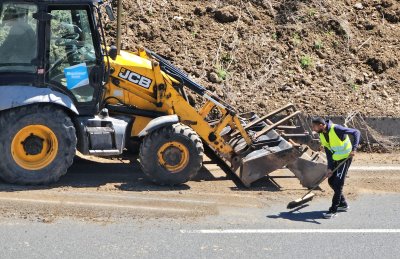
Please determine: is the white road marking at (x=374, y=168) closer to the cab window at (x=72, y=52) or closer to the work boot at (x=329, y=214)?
the work boot at (x=329, y=214)

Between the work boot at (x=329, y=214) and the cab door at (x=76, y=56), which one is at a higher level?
the cab door at (x=76, y=56)

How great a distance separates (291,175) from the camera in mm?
11375

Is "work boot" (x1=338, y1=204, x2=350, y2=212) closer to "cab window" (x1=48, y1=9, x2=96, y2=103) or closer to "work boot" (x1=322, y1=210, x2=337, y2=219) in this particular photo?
"work boot" (x1=322, y1=210, x2=337, y2=219)

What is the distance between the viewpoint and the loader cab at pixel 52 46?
977cm

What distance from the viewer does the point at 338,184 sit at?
9.64 metres

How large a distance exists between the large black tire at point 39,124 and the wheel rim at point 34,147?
0.11 feet

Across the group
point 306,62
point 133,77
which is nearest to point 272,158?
point 133,77

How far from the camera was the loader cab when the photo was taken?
977cm

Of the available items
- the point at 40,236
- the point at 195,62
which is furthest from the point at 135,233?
the point at 195,62

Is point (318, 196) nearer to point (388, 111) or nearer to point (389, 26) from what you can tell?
point (388, 111)

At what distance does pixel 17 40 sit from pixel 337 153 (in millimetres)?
4440

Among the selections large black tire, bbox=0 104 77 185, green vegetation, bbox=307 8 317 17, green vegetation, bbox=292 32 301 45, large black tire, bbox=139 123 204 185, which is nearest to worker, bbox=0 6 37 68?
large black tire, bbox=0 104 77 185

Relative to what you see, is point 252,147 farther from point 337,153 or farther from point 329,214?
point 329,214

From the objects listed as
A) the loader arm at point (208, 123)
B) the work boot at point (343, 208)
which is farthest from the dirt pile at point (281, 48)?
the work boot at point (343, 208)
